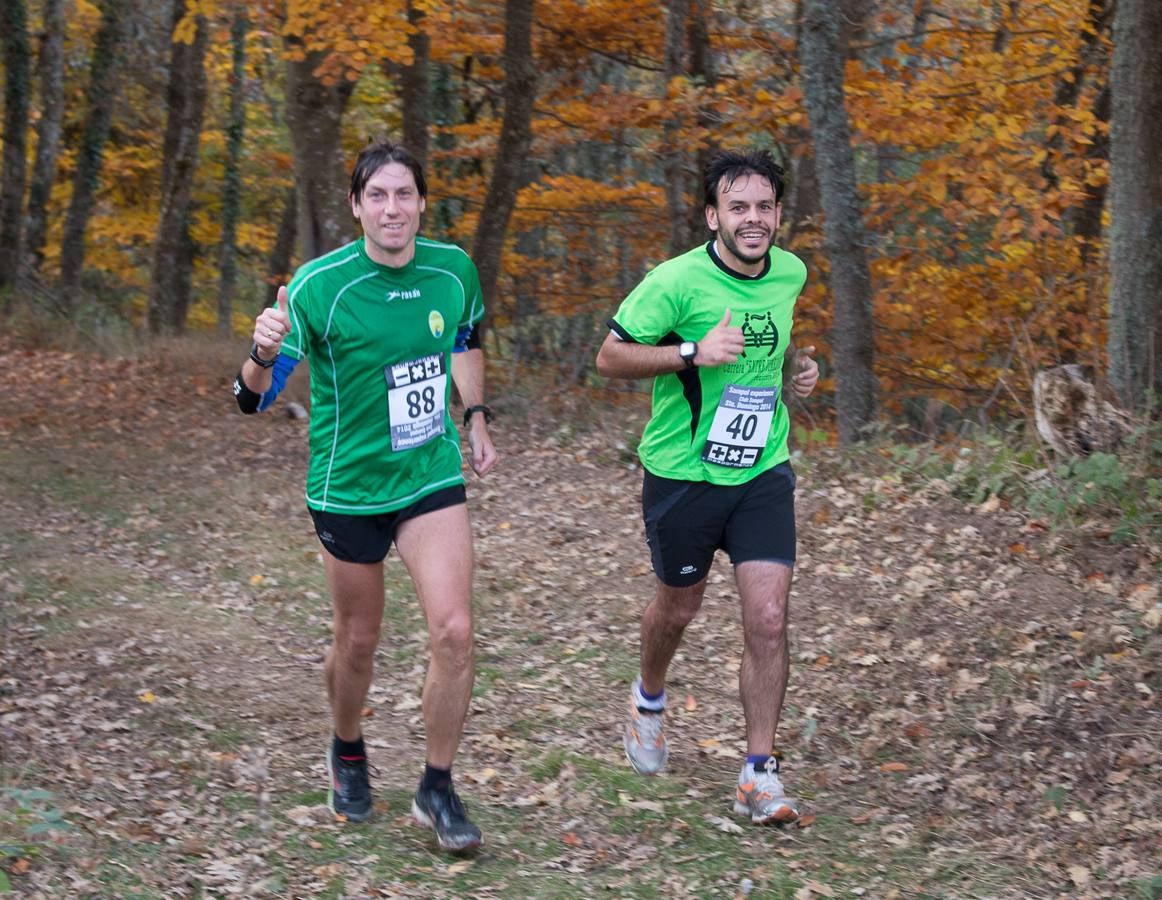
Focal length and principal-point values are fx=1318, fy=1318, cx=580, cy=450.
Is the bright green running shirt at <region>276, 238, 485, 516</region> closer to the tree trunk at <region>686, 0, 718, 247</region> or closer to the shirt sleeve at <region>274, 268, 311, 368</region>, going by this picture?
the shirt sleeve at <region>274, 268, 311, 368</region>

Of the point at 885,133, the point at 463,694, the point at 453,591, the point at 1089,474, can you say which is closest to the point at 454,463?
the point at 453,591

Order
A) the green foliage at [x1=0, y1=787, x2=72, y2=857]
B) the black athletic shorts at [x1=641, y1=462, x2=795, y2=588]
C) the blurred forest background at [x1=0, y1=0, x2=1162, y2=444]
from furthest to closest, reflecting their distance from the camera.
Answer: the blurred forest background at [x1=0, y1=0, x2=1162, y2=444] < the black athletic shorts at [x1=641, y1=462, x2=795, y2=588] < the green foliage at [x1=0, y1=787, x2=72, y2=857]

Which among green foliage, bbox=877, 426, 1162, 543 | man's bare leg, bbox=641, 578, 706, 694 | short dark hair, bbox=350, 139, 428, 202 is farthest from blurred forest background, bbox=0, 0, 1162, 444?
short dark hair, bbox=350, 139, 428, 202

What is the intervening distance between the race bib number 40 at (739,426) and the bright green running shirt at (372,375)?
98 centimetres

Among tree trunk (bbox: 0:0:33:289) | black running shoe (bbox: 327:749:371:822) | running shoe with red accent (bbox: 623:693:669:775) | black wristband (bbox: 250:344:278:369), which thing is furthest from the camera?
tree trunk (bbox: 0:0:33:289)

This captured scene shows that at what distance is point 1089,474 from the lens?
7.20 m

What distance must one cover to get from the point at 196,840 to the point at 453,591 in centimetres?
136

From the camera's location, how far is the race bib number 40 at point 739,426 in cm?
481

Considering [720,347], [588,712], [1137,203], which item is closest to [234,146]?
[1137,203]

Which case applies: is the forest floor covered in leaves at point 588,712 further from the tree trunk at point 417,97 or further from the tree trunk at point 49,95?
the tree trunk at point 49,95

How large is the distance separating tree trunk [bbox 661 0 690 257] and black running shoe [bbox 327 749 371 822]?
8897 millimetres

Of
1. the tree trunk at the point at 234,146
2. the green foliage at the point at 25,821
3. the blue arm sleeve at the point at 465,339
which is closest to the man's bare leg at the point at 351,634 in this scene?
the blue arm sleeve at the point at 465,339

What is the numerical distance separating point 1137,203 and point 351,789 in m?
5.89

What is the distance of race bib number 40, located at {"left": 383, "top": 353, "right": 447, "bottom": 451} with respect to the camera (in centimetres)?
450
